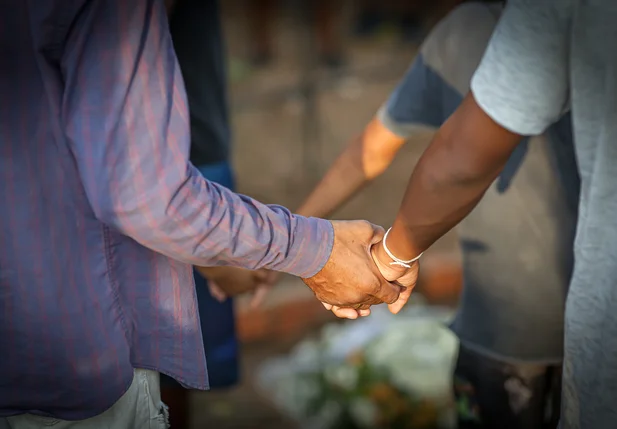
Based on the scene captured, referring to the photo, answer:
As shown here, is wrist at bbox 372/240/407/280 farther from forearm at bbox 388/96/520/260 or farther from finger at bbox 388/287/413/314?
finger at bbox 388/287/413/314

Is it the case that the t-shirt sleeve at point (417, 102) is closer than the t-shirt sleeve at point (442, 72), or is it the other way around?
the t-shirt sleeve at point (442, 72)

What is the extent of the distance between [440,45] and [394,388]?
65.1 inches

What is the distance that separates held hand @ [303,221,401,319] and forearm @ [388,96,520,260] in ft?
A: 0.24

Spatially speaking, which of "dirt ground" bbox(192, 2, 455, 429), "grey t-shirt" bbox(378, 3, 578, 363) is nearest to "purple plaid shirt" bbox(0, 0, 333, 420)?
"grey t-shirt" bbox(378, 3, 578, 363)

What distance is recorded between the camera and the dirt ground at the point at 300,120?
4789 millimetres

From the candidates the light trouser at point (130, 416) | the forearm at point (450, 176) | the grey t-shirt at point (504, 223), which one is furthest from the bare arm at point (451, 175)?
the light trouser at point (130, 416)

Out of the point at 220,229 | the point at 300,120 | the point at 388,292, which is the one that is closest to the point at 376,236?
the point at 388,292

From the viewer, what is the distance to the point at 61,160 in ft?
4.62

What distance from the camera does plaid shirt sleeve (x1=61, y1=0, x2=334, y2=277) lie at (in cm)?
132

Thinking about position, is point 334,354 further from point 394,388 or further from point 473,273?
point 473,273

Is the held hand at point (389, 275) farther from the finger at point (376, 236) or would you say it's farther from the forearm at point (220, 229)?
the forearm at point (220, 229)

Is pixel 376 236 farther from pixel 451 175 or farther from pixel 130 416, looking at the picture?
pixel 130 416

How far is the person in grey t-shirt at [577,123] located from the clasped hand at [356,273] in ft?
1.14

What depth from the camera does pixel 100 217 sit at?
1382mm
